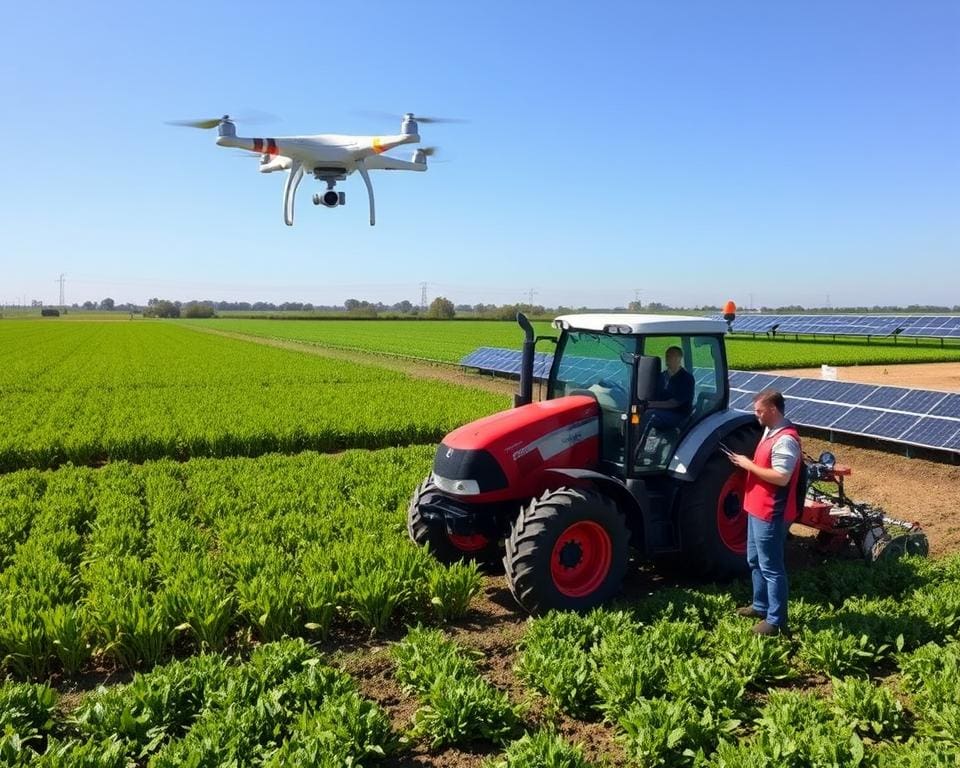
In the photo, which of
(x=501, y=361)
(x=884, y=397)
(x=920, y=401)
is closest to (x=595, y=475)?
(x=920, y=401)

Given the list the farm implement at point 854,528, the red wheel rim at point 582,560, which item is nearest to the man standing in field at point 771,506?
the red wheel rim at point 582,560

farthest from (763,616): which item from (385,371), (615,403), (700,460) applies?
(385,371)

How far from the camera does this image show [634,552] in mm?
7141

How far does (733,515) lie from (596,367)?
6.53 ft

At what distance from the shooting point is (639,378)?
5.66 m

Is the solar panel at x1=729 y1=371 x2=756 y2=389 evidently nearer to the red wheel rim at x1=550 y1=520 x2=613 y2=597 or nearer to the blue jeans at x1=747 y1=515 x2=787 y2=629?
the blue jeans at x1=747 y1=515 x2=787 y2=629

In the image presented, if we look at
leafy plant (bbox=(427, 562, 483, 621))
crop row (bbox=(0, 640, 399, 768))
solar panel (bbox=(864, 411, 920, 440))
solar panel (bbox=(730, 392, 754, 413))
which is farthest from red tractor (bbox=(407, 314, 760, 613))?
solar panel (bbox=(730, 392, 754, 413))

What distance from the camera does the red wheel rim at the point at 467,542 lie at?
6.53 m

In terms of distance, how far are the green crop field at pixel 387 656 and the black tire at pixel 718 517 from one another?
311 mm

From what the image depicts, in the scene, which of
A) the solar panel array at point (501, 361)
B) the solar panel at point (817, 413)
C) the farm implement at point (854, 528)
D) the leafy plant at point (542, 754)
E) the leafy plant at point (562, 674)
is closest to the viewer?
the leafy plant at point (542, 754)

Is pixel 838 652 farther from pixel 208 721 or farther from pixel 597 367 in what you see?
pixel 208 721

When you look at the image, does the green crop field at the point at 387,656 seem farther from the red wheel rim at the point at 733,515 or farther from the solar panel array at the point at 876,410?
the solar panel array at the point at 876,410

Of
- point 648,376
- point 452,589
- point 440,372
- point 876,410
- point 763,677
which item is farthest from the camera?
point 440,372

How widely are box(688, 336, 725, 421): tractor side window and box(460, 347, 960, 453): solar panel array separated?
23.0 ft
